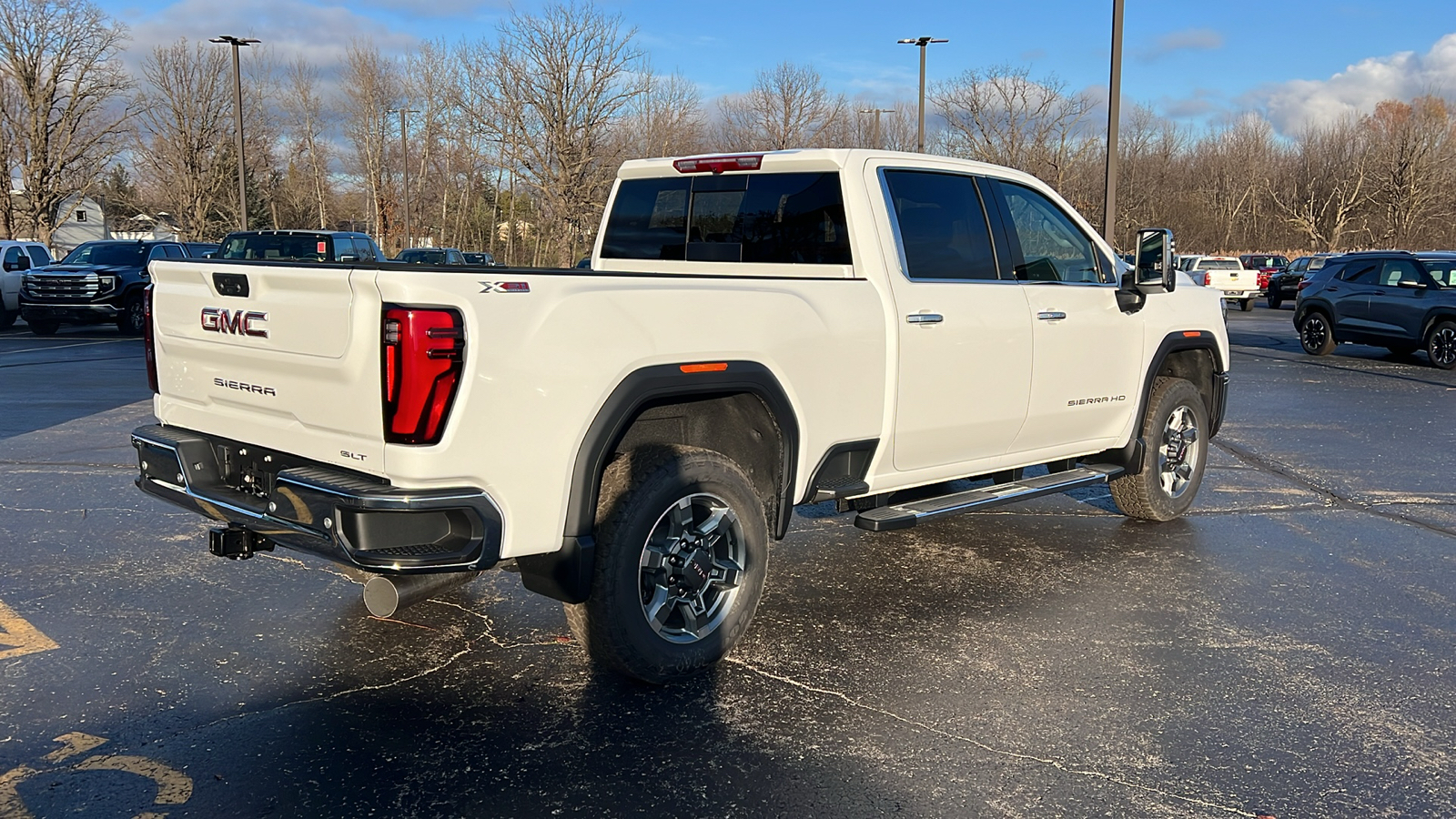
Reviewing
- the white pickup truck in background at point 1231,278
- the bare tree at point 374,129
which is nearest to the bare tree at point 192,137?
the bare tree at point 374,129

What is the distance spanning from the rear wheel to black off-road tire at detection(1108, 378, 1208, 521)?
12.7m

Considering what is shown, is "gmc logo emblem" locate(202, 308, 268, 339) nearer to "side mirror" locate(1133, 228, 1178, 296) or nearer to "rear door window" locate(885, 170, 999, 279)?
"rear door window" locate(885, 170, 999, 279)

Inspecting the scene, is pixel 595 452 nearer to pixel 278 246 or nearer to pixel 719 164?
pixel 719 164

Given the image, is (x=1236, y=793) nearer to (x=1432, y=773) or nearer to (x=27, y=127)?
(x=1432, y=773)

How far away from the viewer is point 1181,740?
12.7ft

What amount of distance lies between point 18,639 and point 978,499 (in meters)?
4.21

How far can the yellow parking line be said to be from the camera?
4.56 meters

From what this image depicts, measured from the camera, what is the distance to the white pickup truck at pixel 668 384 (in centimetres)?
361

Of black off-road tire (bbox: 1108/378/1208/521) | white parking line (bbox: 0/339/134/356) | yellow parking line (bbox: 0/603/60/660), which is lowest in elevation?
yellow parking line (bbox: 0/603/60/660)

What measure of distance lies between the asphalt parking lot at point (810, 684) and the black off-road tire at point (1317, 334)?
13.7 metres

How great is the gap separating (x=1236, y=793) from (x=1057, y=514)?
4056mm

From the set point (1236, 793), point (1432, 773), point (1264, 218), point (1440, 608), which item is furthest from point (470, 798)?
point (1264, 218)

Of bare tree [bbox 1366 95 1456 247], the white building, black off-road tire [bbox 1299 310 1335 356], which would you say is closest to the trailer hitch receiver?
black off-road tire [bbox 1299 310 1335 356]

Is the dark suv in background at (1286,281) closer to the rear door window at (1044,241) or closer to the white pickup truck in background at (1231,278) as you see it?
the white pickup truck in background at (1231,278)
